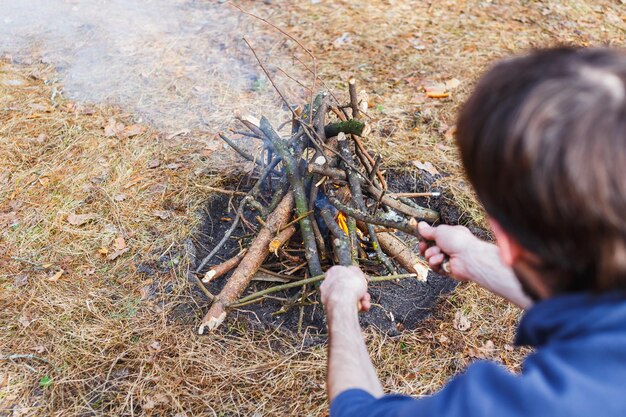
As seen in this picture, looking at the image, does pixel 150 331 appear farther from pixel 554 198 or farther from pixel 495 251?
pixel 554 198

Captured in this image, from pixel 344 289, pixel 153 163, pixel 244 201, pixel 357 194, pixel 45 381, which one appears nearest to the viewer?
pixel 344 289

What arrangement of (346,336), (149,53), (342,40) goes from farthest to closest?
(342,40)
(149,53)
(346,336)

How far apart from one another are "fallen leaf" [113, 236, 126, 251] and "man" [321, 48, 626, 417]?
2.80 m

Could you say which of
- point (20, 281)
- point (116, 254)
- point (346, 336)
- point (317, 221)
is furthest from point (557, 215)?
point (20, 281)

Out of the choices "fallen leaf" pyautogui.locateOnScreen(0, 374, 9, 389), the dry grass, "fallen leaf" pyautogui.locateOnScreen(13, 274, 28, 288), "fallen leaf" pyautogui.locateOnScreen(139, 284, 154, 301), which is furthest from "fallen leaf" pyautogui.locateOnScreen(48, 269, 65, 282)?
"fallen leaf" pyautogui.locateOnScreen(0, 374, 9, 389)

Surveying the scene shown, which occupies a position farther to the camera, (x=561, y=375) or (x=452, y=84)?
(x=452, y=84)

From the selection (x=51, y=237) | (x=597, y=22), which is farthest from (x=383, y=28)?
(x=51, y=237)

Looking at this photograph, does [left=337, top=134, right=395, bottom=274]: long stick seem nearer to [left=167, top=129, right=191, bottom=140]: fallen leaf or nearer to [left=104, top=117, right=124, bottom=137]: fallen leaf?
[left=167, top=129, right=191, bottom=140]: fallen leaf

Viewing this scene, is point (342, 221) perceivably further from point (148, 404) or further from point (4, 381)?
point (4, 381)

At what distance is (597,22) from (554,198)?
242 inches

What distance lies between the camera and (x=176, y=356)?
9.65 ft

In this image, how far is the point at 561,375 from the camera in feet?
3.42

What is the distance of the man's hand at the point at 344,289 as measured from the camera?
207 centimetres

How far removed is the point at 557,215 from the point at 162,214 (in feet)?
10.3
